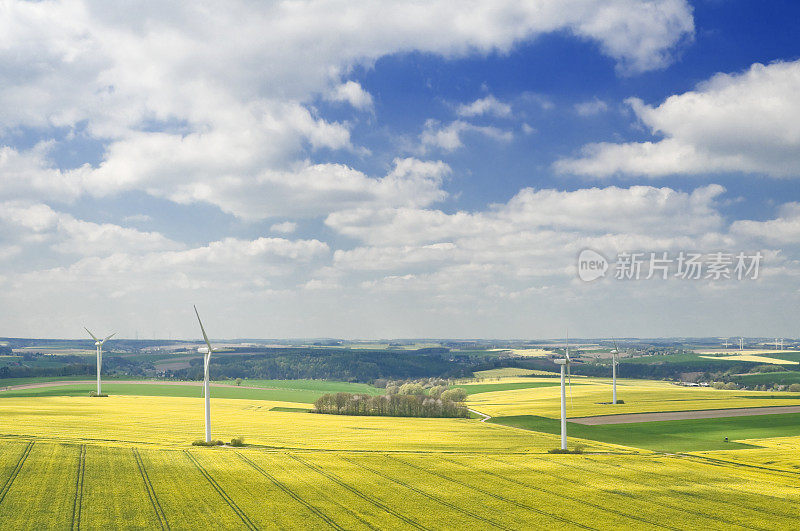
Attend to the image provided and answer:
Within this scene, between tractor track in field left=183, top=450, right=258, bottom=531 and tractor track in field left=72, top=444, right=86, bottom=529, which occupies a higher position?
tractor track in field left=72, top=444, right=86, bottom=529

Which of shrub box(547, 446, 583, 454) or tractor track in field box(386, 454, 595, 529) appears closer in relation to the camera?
tractor track in field box(386, 454, 595, 529)

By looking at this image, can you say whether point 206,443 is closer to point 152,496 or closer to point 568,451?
point 152,496

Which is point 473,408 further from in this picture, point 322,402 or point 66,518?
point 66,518

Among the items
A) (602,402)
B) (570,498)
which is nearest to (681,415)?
(602,402)

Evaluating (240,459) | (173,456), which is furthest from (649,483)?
(173,456)

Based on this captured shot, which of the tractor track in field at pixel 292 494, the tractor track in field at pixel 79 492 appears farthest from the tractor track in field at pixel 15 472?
the tractor track in field at pixel 292 494

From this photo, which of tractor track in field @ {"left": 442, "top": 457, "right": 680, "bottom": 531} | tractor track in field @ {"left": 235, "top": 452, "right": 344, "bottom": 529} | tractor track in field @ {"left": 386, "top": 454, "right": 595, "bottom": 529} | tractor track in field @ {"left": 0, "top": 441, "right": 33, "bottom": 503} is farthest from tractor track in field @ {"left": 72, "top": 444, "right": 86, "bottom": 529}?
tractor track in field @ {"left": 442, "top": 457, "right": 680, "bottom": 531}

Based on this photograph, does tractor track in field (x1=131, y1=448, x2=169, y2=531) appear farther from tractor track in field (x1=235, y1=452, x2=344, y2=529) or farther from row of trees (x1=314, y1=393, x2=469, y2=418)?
row of trees (x1=314, y1=393, x2=469, y2=418)
